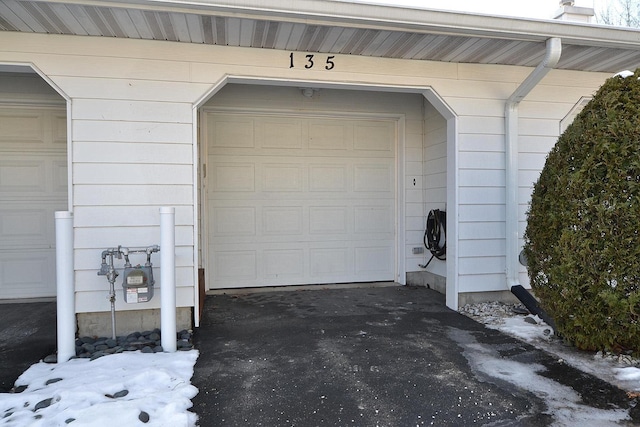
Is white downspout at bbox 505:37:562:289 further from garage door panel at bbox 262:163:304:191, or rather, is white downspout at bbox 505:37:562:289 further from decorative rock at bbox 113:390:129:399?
decorative rock at bbox 113:390:129:399

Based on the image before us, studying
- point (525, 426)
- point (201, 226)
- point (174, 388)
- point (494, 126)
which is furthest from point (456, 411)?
point (201, 226)

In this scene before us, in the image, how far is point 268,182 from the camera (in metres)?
5.25

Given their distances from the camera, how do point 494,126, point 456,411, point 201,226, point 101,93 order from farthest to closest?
point 201,226, point 494,126, point 101,93, point 456,411

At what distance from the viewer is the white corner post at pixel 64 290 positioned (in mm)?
2998

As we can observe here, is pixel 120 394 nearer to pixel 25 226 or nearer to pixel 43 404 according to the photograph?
pixel 43 404

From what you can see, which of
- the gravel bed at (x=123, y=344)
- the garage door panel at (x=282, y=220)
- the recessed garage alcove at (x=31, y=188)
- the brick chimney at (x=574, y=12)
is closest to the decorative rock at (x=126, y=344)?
the gravel bed at (x=123, y=344)

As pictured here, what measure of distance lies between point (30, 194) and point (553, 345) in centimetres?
527

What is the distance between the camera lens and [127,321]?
3557 millimetres

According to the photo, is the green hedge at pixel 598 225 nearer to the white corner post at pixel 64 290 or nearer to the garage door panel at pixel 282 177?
the garage door panel at pixel 282 177

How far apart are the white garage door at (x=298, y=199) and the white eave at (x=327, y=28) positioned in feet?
5.43

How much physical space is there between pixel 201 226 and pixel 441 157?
2943mm

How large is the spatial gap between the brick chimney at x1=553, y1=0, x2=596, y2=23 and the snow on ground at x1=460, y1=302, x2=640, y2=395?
289 cm

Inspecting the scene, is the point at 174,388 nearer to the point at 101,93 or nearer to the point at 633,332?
the point at 101,93

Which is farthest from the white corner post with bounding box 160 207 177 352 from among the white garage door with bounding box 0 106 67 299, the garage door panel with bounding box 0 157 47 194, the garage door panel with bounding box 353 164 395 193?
the garage door panel with bounding box 353 164 395 193
